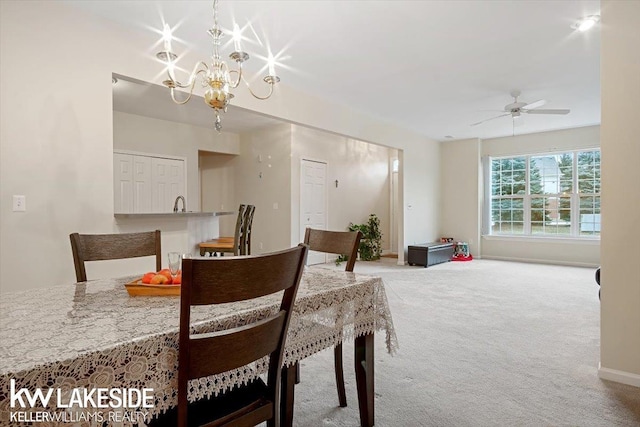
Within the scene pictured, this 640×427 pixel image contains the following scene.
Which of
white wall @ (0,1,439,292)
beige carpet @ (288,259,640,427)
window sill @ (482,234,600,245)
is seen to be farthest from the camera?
window sill @ (482,234,600,245)

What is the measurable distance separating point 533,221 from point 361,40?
6.05 m

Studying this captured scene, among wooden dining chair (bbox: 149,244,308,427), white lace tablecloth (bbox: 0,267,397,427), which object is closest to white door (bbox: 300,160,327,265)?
white lace tablecloth (bbox: 0,267,397,427)

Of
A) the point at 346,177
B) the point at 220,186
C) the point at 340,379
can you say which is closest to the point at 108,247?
the point at 340,379

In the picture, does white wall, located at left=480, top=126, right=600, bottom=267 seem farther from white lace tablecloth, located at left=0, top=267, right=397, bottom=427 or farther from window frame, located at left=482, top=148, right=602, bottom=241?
white lace tablecloth, located at left=0, top=267, right=397, bottom=427

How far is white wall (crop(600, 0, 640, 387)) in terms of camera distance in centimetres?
219

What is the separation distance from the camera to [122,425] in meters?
0.92

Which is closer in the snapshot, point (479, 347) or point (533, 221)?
point (479, 347)

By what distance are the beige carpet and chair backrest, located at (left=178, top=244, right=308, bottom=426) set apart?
3.30 ft

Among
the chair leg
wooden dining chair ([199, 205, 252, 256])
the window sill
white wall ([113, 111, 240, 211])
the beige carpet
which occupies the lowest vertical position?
the beige carpet

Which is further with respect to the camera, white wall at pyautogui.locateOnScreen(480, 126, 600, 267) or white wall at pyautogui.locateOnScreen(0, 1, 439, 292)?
white wall at pyautogui.locateOnScreen(480, 126, 600, 267)

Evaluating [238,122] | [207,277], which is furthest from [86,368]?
[238,122]

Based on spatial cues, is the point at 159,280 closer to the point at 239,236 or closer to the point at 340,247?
the point at 340,247

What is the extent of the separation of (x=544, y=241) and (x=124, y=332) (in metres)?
7.97

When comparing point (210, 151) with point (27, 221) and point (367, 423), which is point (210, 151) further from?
point (367, 423)
